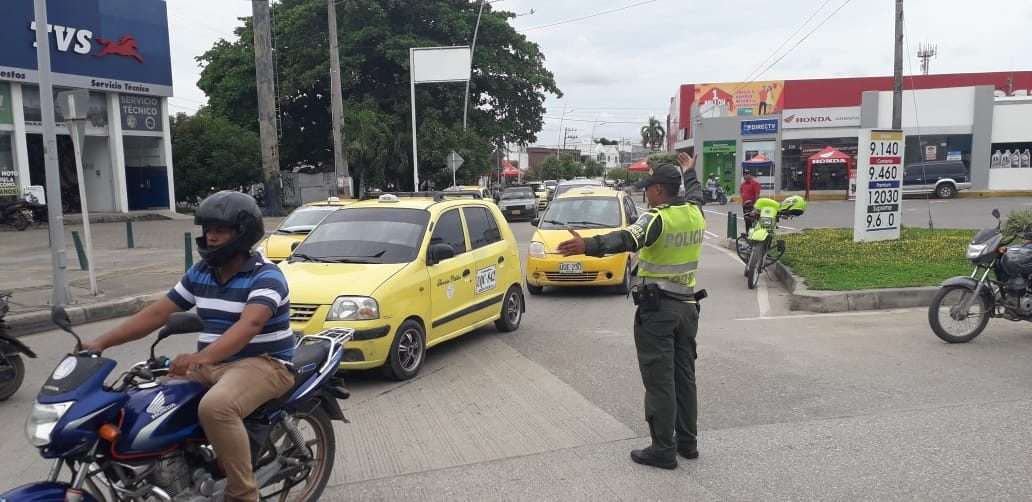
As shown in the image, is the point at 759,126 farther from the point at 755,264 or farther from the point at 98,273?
the point at 98,273

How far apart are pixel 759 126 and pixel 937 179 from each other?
936 cm

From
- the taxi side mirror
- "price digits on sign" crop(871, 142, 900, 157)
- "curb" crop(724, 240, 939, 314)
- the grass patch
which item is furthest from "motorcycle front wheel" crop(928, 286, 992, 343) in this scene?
"price digits on sign" crop(871, 142, 900, 157)

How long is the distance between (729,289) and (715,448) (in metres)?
7.23

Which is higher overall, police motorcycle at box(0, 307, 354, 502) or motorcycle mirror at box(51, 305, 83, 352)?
motorcycle mirror at box(51, 305, 83, 352)

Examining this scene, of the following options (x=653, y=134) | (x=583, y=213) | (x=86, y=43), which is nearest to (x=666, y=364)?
(x=583, y=213)

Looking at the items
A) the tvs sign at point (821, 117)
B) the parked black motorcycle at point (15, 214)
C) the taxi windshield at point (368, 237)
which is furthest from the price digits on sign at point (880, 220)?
the tvs sign at point (821, 117)

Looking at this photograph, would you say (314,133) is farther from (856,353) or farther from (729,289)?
(856,353)

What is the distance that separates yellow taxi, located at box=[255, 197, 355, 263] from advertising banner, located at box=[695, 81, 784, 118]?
3971 centimetres

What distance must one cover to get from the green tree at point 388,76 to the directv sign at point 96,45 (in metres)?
7.80

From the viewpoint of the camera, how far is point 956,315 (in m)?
7.35

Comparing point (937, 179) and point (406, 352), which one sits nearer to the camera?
point (406, 352)

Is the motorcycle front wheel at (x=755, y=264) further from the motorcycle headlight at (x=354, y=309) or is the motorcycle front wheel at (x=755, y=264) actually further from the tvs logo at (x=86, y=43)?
the tvs logo at (x=86, y=43)

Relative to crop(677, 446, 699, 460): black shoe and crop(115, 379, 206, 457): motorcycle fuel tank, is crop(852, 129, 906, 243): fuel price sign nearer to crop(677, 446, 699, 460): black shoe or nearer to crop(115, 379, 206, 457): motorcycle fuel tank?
crop(677, 446, 699, 460): black shoe

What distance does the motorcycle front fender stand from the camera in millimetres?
2756
